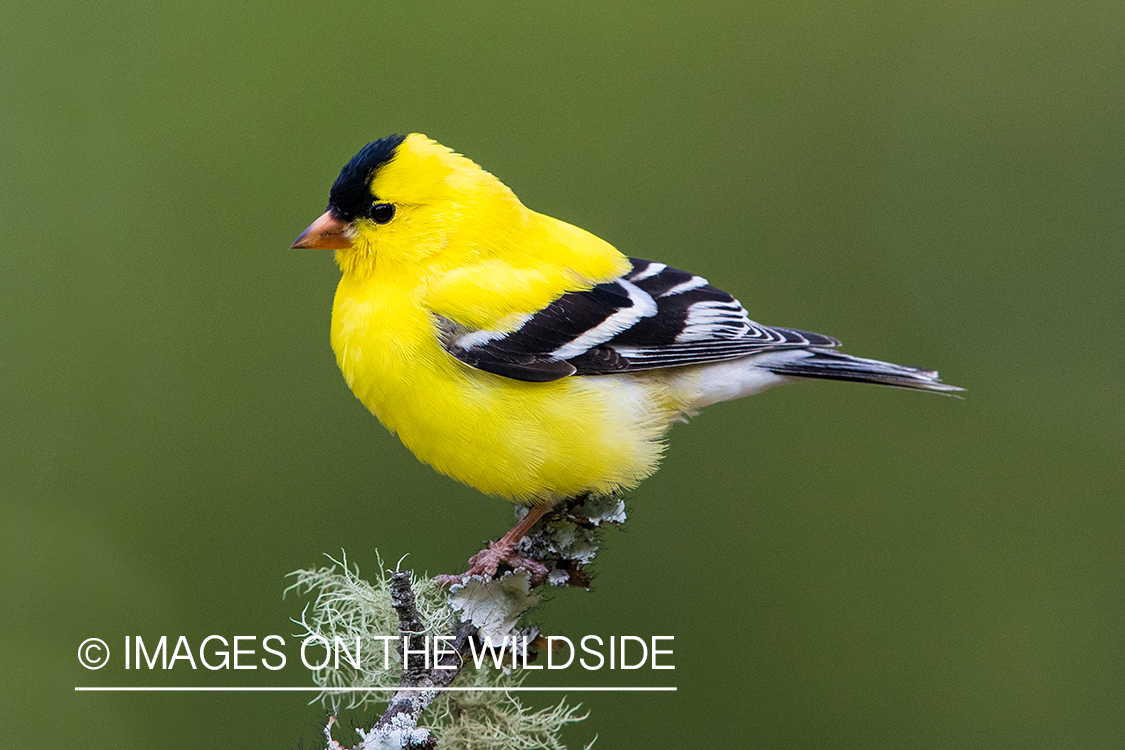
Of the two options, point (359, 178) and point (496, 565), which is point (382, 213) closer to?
point (359, 178)

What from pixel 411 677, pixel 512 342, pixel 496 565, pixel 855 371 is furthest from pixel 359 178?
pixel 855 371

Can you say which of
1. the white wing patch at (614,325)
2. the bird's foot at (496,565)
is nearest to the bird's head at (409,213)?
the white wing patch at (614,325)

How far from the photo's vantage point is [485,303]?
1.75m

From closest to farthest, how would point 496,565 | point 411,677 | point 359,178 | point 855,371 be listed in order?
point 411,677 → point 496,565 → point 359,178 → point 855,371

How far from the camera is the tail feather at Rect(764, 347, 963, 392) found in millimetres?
1816

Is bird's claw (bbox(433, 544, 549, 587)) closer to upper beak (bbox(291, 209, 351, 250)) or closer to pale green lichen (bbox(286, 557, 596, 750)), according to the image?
pale green lichen (bbox(286, 557, 596, 750))

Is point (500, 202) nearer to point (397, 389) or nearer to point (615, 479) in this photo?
point (397, 389)

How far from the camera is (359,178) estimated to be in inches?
69.9

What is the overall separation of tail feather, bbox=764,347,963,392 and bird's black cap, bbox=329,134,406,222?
841 millimetres

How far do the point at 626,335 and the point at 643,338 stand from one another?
33 millimetres

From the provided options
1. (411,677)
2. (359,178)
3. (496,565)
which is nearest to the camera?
(411,677)

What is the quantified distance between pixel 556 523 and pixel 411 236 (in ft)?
1.95

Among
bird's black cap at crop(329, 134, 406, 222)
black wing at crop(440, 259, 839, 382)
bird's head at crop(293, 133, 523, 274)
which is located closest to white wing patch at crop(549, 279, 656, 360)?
black wing at crop(440, 259, 839, 382)

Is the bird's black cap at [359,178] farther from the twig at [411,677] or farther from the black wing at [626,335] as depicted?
the twig at [411,677]
